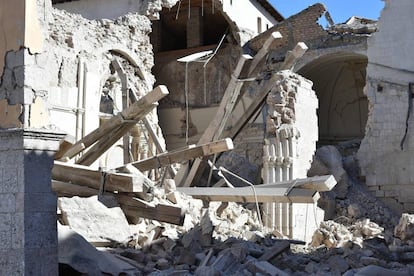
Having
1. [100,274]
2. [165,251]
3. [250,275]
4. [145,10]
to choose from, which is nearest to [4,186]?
[100,274]

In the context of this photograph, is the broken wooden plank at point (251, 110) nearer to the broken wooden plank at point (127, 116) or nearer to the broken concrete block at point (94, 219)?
the broken wooden plank at point (127, 116)

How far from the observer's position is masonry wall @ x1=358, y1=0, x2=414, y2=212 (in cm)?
1379

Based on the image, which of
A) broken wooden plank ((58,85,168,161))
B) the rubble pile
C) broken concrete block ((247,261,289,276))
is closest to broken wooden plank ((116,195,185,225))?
the rubble pile

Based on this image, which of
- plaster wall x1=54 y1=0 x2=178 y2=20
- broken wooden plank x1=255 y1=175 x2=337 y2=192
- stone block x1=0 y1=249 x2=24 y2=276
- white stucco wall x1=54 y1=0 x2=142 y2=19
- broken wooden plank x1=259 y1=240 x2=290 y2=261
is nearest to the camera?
stone block x1=0 y1=249 x2=24 y2=276

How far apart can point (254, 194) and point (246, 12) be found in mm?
14209

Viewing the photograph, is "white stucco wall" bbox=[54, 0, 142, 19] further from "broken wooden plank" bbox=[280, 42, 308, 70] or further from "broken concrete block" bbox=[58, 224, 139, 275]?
"broken concrete block" bbox=[58, 224, 139, 275]

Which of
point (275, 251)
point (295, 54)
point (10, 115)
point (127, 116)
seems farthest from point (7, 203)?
point (295, 54)

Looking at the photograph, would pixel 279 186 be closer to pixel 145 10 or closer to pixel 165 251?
pixel 165 251

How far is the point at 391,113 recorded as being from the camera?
14.1 m

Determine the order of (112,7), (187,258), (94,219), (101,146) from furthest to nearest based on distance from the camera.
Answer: (112,7) < (101,146) < (94,219) < (187,258)

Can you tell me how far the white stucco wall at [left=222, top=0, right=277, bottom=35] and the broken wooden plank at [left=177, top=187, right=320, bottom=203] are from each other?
40.5 feet

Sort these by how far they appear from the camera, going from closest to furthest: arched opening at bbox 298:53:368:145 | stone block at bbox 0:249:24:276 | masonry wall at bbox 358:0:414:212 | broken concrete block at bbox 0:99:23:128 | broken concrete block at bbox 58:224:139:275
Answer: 1. stone block at bbox 0:249:24:276
2. broken concrete block at bbox 0:99:23:128
3. broken concrete block at bbox 58:224:139:275
4. masonry wall at bbox 358:0:414:212
5. arched opening at bbox 298:53:368:145

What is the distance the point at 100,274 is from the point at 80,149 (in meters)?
4.14

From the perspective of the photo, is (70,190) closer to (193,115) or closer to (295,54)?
(295,54)
